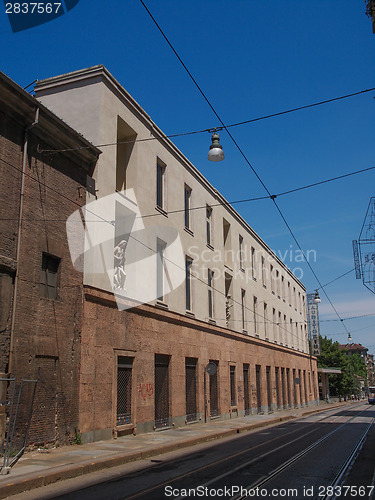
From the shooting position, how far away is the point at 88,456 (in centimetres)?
1179

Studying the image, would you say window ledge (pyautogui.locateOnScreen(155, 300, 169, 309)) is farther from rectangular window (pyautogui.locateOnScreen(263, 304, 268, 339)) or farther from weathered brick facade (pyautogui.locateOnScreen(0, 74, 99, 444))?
rectangular window (pyautogui.locateOnScreen(263, 304, 268, 339))

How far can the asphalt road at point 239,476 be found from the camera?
8039 millimetres

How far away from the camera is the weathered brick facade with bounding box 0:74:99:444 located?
12.2m

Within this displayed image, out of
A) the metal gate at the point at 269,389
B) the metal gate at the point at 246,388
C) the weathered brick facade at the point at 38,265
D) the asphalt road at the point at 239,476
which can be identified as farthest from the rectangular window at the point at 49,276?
the metal gate at the point at 269,389

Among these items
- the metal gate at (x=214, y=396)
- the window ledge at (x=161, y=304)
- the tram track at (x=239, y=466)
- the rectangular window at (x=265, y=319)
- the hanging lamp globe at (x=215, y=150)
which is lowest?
the tram track at (x=239, y=466)

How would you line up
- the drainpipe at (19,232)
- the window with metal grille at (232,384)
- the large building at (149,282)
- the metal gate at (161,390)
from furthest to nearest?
1. the window with metal grille at (232,384)
2. the metal gate at (161,390)
3. the large building at (149,282)
4. the drainpipe at (19,232)

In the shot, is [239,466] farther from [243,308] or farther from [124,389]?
[243,308]

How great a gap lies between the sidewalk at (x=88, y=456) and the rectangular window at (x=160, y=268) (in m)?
5.56

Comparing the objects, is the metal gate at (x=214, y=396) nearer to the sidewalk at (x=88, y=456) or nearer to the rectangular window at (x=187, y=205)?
the sidewalk at (x=88, y=456)

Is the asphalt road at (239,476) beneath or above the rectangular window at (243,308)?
beneath

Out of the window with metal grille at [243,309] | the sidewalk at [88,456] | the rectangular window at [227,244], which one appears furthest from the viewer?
the window with metal grille at [243,309]

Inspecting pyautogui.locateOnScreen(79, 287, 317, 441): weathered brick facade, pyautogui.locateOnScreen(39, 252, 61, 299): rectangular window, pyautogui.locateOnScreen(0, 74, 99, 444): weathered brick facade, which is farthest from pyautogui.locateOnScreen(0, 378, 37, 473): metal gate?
pyautogui.locateOnScreen(39, 252, 61, 299): rectangular window

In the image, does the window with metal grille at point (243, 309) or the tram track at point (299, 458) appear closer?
Answer: the tram track at point (299, 458)

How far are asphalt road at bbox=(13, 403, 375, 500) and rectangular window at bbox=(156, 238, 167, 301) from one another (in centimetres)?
723
